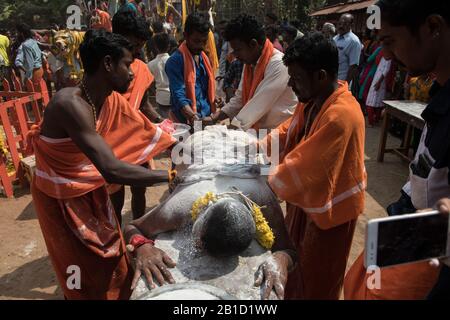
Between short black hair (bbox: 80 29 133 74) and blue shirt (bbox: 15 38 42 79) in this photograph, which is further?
blue shirt (bbox: 15 38 42 79)

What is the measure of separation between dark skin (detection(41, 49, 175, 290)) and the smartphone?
1.03 metres

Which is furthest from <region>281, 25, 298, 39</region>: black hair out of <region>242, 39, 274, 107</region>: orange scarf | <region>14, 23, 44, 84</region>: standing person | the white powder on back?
the white powder on back

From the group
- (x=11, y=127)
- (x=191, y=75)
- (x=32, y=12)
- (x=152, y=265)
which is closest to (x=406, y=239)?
(x=152, y=265)

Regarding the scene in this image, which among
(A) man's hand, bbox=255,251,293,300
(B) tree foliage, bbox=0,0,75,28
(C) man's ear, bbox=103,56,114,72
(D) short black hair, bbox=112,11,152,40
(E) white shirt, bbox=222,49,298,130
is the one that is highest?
(B) tree foliage, bbox=0,0,75,28

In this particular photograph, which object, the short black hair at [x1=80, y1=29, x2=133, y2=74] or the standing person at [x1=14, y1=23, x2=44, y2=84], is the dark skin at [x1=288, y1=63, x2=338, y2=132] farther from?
the standing person at [x1=14, y1=23, x2=44, y2=84]

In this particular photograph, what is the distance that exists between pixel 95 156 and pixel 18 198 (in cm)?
364

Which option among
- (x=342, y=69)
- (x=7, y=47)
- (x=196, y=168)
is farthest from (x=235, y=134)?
(x=7, y=47)

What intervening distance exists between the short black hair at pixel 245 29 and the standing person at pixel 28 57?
7.50 metres

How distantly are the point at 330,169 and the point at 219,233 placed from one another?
0.72 m

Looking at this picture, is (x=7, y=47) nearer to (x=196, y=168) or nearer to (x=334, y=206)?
(x=196, y=168)

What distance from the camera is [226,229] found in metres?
1.67

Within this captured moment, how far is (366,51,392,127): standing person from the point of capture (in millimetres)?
7098

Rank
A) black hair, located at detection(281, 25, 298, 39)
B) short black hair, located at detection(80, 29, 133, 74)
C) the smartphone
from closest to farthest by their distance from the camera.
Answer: the smartphone
short black hair, located at detection(80, 29, 133, 74)
black hair, located at detection(281, 25, 298, 39)

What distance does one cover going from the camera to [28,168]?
5047mm
